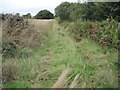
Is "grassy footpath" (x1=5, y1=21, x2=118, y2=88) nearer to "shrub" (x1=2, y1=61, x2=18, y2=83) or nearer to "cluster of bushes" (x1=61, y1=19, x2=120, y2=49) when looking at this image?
"shrub" (x1=2, y1=61, x2=18, y2=83)

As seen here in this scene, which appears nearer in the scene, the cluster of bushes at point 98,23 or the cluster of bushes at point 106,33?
the cluster of bushes at point 106,33

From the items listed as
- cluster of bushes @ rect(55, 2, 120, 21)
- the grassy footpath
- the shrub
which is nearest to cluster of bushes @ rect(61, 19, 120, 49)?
the grassy footpath

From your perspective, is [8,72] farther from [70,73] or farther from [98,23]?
[98,23]

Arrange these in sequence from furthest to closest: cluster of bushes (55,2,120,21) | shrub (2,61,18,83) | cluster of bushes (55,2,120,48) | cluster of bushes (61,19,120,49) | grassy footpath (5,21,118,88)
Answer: cluster of bushes (55,2,120,21)
cluster of bushes (55,2,120,48)
cluster of bushes (61,19,120,49)
shrub (2,61,18,83)
grassy footpath (5,21,118,88)

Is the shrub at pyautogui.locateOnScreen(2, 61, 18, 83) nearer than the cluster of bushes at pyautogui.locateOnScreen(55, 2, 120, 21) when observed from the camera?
Yes

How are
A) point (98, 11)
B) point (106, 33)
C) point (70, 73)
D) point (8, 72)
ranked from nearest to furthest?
1. point (70, 73)
2. point (8, 72)
3. point (106, 33)
4. point (98, 11)

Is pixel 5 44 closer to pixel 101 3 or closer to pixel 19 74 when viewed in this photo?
pixel 19 74

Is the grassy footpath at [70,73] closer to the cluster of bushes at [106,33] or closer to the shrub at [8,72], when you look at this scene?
the shrub at [8,72]

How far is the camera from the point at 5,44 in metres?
6.00

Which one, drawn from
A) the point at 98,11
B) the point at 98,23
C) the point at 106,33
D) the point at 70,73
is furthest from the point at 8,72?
the point at 98,11

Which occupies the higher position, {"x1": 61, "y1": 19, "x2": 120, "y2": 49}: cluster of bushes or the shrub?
{"x1": 61, "y1": 19, "x2": 120, "y2": 49}: cluster of bushes

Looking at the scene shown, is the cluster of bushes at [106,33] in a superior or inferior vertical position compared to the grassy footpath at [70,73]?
superior

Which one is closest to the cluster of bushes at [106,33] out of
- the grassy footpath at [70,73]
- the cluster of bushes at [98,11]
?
the grassy footpath at [70,73]

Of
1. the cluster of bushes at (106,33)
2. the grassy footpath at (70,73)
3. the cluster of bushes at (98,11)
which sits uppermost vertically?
the cluster of bushes at (98,11)
